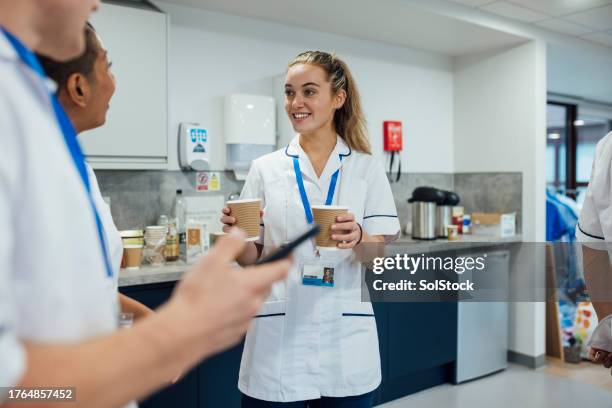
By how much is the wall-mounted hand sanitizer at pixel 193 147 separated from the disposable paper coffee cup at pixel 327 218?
68.9 inches

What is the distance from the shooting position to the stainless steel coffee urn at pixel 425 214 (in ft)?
12.3

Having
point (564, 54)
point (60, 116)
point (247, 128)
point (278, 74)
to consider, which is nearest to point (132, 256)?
point (247, 128)

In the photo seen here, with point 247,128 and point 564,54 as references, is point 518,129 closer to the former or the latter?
point 564,54

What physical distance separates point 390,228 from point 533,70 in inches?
113

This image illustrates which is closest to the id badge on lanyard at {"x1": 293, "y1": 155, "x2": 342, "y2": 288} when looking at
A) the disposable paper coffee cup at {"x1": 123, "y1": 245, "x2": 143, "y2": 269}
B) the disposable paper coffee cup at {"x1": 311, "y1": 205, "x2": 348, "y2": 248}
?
the disposable paper coffee cup at {"x1": 311, "y1": 205, "x2": 348, "y2": 248}

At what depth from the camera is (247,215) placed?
1.51 metres

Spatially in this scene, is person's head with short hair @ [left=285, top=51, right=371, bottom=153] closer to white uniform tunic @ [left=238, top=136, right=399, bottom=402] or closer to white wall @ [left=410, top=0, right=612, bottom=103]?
white uniform tunic @ [left=238, top=136, right=399, bottom=402]

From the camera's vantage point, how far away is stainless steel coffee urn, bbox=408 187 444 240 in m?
3.74

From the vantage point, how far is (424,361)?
3504mm

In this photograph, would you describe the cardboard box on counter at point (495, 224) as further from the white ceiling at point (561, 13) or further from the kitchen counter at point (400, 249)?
the white ceiling at point (561, 13)

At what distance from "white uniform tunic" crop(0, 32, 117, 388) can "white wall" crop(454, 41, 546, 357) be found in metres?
3.75

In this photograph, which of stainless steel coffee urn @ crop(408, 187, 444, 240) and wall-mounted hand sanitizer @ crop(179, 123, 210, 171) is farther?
stainless steel coffee urn @ crop(408, 187, 444, 240)

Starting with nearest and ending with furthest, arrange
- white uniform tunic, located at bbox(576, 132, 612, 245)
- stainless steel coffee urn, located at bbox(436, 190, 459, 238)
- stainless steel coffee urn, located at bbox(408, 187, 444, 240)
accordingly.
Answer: white uniform tunic, located at bbox(576, 132, 612, 245) < stainless steel coffee urn, located at bbox(408, 187, 444, 240) < stainless steel coffee urn, located at bbox(436, 190, 459, 238)

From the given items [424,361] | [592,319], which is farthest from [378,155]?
[592,319]
